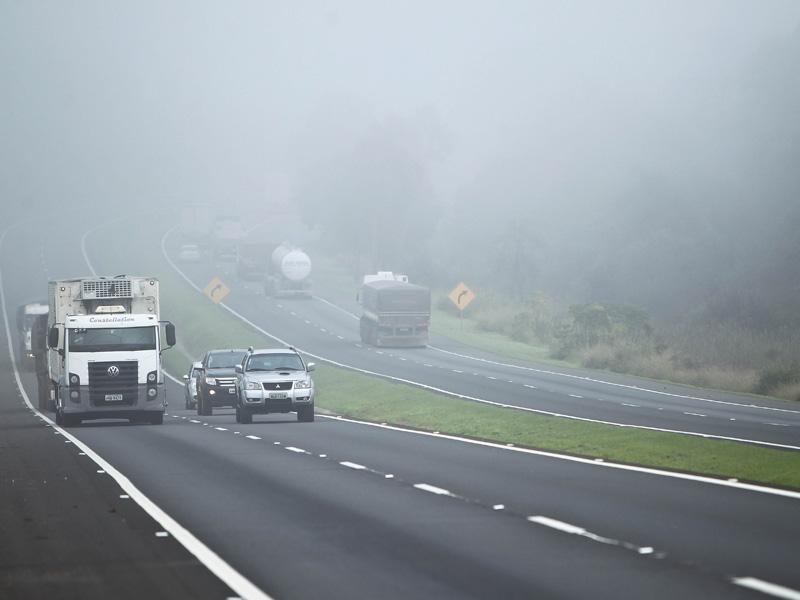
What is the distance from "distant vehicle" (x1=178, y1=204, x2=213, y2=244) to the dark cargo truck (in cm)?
5851

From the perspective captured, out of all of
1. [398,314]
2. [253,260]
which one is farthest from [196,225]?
[398,314]

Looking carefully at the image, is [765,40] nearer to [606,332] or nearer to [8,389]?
[606,332]

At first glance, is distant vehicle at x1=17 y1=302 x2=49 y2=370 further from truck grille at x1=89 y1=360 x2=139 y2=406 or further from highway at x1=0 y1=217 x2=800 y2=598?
highway at x1=0 y1=217 x2=800 y2=598

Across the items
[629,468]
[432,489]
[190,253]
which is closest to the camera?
[432,489]

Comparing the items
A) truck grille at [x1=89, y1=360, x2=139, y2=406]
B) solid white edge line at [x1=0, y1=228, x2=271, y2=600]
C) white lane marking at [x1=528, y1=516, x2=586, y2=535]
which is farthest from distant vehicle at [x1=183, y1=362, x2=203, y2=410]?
white lane marking at [x1=528, y1=516, x2=586, y2=535]

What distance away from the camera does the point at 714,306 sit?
84.5 meters

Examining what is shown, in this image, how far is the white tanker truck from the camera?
93938mm

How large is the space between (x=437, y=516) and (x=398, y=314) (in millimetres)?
56288

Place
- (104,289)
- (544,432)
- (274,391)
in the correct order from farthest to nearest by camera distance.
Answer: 1. (104,289)
2. (274,391)
3. (544,432)

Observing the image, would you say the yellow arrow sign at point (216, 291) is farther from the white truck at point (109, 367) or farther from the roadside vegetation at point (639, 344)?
the white truck at point (109, 367)

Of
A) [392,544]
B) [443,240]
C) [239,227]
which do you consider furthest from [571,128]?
[392,544]

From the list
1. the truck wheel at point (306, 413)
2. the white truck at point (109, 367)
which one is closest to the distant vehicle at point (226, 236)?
the white truck at point (109, 367)

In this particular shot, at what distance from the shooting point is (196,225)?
5049 inches

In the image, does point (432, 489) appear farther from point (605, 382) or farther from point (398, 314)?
point (398, 314)
